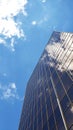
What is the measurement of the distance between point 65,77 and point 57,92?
145 centimetres

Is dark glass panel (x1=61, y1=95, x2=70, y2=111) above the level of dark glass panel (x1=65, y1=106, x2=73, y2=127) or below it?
above

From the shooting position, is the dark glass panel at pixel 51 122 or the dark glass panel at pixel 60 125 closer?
the dark glass panel at pixel 60 125

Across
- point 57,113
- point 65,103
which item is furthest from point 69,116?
point 57,113

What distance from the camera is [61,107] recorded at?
55.5ft

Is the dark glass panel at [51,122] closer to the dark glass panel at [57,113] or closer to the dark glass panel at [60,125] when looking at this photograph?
the dark glass panel at [57,113]

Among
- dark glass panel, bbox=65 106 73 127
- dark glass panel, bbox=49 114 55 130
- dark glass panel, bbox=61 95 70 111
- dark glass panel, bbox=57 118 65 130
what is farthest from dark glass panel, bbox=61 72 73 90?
dark glass panel, bbox=57 118 65 130

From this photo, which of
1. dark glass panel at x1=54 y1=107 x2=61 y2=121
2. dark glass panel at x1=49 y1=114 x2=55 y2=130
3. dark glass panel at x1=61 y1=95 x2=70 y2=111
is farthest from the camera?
dark glass panel at x1=49 y1=114 x2=55 y2=130

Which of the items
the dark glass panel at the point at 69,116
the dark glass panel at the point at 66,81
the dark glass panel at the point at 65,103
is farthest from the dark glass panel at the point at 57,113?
the dark glass panel at the point at 66,81

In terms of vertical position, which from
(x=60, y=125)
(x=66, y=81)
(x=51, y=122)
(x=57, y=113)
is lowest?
(x=60, y=125)

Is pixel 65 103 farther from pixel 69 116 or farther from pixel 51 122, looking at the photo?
pixel 51 122

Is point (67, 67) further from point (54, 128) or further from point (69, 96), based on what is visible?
point (54, 128)

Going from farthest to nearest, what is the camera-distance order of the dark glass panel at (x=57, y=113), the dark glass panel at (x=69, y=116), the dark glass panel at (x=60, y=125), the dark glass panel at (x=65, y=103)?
the dark glass panel at (x=57, y=113), the dark glass panel at (x=65, y=103), the dark glass panel at (x=60, y=125), the dark glass panel at (x=69, y=116)

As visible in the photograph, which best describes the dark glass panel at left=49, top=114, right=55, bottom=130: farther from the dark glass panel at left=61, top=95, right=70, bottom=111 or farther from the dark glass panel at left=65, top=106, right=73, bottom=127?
the dark glass panel at left=65, top=106, right=73, bottom=127

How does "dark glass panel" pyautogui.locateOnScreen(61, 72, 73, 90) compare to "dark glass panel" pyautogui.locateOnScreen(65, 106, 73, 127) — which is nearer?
"dark glass panel" pyautogui.locateOnScreen(65, 106, 73, 127)
